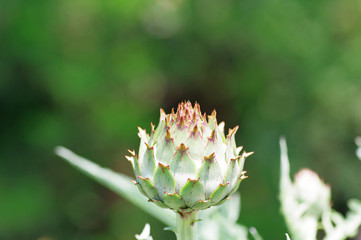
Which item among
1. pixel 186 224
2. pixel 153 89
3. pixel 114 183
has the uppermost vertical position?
pixel 153 89

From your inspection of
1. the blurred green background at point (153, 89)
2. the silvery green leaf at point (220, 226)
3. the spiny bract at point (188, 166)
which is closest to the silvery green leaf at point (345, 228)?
the silvery green leaf at point (220, 226)

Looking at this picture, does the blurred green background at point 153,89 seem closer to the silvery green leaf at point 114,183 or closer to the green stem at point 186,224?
the silvery green leaf at point 114,183

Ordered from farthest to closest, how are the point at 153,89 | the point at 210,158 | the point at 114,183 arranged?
the point at 153,89, the point at 114,183, the point at 210,158

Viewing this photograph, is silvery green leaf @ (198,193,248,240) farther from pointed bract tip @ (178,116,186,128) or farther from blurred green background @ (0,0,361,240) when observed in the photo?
blurred green background @ (0,0,361,240)

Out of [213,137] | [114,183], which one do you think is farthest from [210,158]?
[114,183]

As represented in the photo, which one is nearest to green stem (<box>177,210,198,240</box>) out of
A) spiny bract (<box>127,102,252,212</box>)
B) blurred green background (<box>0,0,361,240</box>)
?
spiny bract (<box>127,102,252,212</box>)

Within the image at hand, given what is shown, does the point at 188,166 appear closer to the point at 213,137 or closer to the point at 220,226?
the point at 213,137
